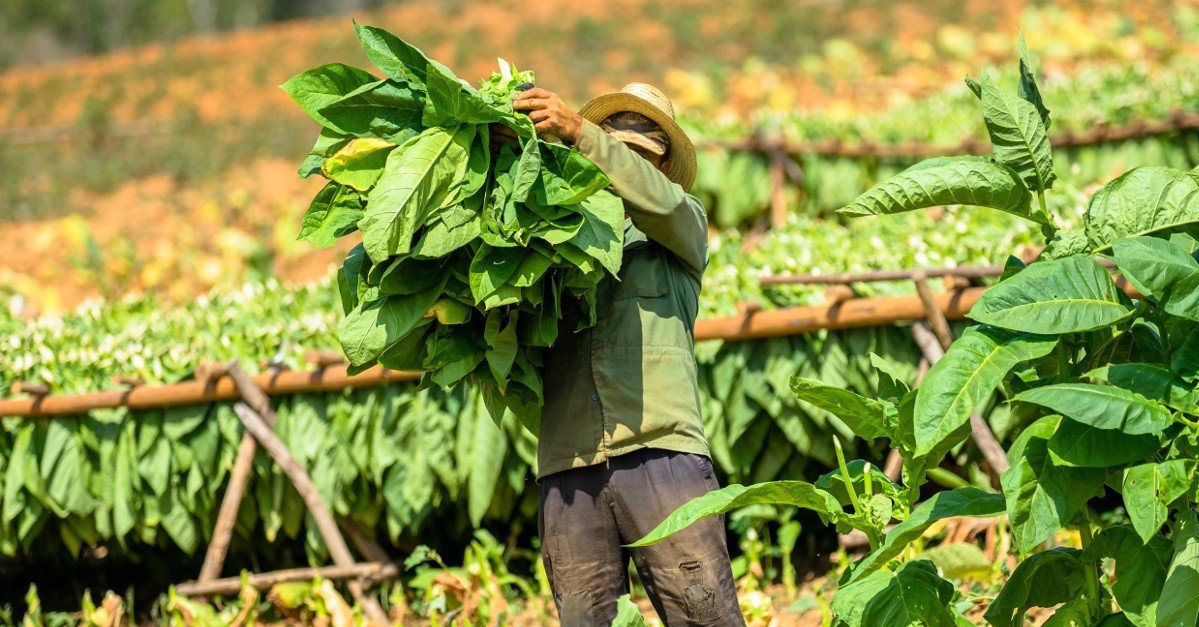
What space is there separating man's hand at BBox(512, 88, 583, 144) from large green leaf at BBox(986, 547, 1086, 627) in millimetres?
1180

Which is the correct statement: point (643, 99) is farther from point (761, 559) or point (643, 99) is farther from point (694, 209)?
point (761, 559)

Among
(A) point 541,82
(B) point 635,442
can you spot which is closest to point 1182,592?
(B) point 635,442

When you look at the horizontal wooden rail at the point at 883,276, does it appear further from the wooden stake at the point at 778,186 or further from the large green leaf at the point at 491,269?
the wooden stake at the point at 778,186

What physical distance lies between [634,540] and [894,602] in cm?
61

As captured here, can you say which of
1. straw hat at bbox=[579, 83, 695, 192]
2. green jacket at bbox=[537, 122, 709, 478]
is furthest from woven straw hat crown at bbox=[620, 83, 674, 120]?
green jacket at bbox=[537, 122, 709, 478]

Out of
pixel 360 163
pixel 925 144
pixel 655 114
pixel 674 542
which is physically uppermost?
pixel 925 144

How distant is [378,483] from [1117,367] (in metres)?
2.73

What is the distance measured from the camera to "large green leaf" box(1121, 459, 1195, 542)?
193 cm

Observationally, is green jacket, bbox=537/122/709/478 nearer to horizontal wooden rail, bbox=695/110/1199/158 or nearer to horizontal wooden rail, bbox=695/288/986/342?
horizontal wooden rail, bbox=695/288/986/342

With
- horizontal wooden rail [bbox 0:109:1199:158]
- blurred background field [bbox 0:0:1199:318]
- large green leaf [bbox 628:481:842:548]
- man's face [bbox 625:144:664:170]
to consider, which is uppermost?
blurred background field [bbox 0:0:1199:318]

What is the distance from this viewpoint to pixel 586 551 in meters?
2.61

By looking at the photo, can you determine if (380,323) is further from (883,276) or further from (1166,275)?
(883,276)

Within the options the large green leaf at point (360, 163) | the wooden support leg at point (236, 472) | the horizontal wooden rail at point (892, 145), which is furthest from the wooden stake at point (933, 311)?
the horizontal wooden rail at point (892, 145)

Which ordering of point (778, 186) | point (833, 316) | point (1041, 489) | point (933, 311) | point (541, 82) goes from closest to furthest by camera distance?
point (1041, 489) → point (933, 311) → point (833, 316) → point (778, 186) → point (541, 82)
